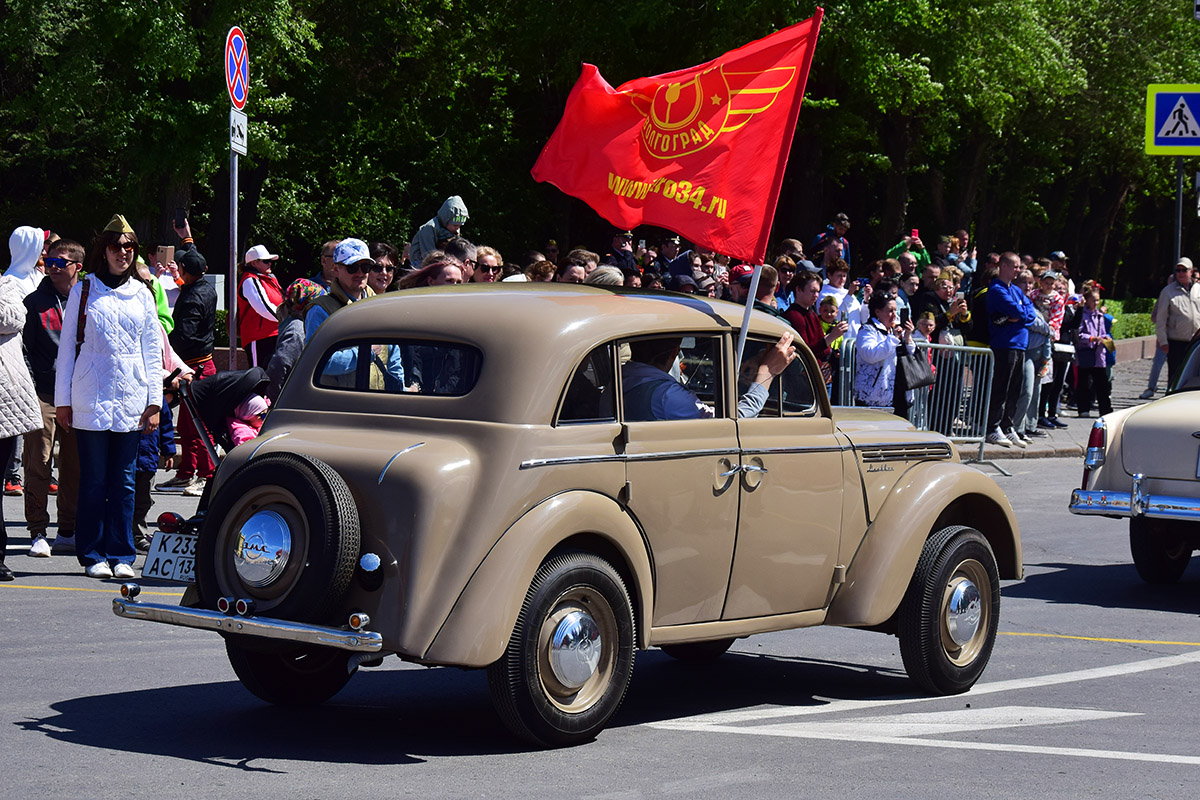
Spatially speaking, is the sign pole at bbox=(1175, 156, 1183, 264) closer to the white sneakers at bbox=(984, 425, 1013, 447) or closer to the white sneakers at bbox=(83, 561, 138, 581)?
the white sneakers at bbox=(984, 425, 1013, 447)

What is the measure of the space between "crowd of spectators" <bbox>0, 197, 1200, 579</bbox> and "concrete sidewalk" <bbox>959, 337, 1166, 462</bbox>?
A: 0.31 m

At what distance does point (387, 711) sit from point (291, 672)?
0.44m

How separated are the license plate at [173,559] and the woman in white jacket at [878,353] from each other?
9.35m

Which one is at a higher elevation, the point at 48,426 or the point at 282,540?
the point at 282,540

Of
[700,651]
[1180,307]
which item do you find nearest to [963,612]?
[700,651]

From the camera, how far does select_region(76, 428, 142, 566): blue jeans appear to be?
31.9 feet

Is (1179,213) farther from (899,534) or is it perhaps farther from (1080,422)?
(899,534)

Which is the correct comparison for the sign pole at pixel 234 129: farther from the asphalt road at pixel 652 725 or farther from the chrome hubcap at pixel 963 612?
the chrome hubcap at pixel 963 612

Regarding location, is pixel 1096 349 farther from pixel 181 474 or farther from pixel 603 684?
pixel 603 684

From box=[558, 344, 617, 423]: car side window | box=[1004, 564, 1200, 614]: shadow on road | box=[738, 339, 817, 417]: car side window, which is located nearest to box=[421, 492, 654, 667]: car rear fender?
box=[558, 344, 617, 423]: car side window

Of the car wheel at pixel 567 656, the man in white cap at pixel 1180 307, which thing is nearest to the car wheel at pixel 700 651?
the car wheel at pixel 567 656

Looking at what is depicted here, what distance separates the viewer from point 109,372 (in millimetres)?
9648

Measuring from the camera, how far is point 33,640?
8.28m

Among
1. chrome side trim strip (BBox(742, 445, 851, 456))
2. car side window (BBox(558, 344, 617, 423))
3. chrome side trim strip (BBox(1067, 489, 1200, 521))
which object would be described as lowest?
chrome side trim strip (BBox(1067, 489, 1200, 521))
